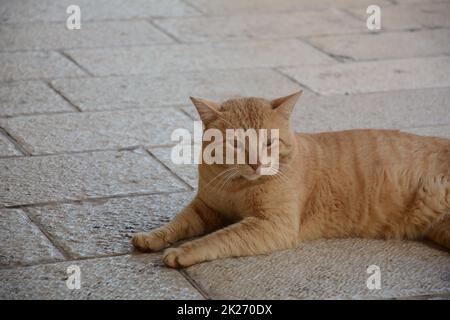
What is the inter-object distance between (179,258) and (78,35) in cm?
348

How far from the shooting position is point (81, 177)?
4.01 meters

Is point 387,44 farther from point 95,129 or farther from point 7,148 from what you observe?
point 7,148

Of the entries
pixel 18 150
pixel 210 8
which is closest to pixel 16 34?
pixel 210 8

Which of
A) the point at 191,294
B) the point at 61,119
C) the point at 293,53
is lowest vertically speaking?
the point at 191,294

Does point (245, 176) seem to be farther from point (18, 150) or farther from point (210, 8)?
point (210, 8)

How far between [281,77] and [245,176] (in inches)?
95.2

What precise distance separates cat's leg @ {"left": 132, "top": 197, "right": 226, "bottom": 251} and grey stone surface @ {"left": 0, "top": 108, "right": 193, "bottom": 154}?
1111mm

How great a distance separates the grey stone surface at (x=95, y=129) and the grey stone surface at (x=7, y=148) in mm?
61

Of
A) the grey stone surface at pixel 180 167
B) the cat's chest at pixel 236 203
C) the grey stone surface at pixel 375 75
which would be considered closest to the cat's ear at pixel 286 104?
the cat's chest at pixel 236 203

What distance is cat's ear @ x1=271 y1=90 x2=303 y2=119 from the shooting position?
3.28 metres

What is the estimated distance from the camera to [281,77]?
5551 millimetres

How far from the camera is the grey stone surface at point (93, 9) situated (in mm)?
6640

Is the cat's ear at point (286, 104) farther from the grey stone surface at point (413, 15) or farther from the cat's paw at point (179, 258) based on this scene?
the grey stone surface at point (413, 15)

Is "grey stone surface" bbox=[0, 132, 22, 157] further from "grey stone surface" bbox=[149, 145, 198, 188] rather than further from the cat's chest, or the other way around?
the cat's chest
